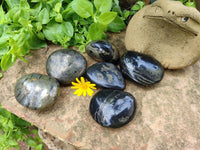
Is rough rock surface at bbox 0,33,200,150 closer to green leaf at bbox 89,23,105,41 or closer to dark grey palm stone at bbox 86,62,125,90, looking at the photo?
dark grey palm stone at bbox 86,62,125,90

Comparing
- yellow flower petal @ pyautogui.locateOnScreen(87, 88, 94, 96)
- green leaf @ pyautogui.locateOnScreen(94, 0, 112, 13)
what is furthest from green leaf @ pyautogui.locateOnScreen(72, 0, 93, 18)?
yellow flower petal @ pyautogui.locateOnScreen(87, 88, 94, 96)

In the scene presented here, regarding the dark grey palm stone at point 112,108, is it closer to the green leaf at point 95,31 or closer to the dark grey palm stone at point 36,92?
the dark grey palm stone at point 36,92

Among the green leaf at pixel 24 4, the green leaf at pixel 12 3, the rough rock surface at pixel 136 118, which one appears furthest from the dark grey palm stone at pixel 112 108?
the green leaf at pixel 12 3

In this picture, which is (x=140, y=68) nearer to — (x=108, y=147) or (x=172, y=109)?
(x=172, y=109)

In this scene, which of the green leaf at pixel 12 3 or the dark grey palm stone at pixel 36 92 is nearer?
the dark grey palm stone at pixel 36 92

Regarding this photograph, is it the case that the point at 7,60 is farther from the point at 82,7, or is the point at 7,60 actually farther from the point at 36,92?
the point at 82,7

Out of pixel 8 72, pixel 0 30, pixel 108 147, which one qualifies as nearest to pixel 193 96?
pixel 108 147
